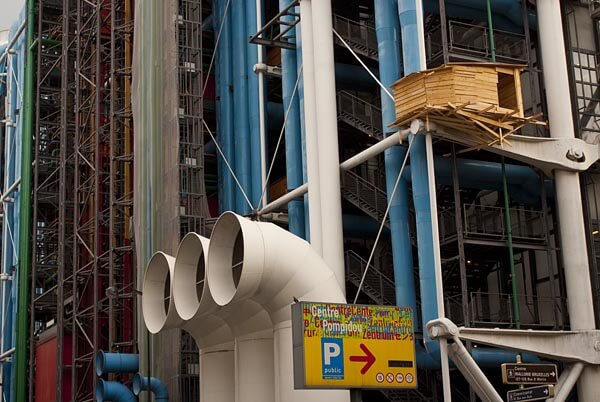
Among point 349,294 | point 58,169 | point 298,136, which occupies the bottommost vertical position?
point 349,294

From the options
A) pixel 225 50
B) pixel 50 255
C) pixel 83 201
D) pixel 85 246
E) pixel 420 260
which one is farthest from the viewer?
pixel 50 255

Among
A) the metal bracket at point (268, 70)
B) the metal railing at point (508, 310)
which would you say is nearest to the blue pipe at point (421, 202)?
the metal railing at point (508, 310)

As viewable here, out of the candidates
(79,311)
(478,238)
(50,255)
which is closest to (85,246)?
(79,311)

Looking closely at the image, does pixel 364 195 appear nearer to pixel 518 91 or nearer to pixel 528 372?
pixel 518 91

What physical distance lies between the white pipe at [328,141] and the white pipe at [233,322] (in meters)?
5.28

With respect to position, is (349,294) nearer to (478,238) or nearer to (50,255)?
(478,238)

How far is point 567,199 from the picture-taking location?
115 feet

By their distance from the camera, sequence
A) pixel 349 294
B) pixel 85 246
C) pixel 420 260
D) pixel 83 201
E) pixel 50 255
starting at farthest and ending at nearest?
pixel 50 255, pixel 83 201, pixel 85 246, pixel 349 294, pixel 420 260

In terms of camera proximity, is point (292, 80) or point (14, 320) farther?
point (14, 320)

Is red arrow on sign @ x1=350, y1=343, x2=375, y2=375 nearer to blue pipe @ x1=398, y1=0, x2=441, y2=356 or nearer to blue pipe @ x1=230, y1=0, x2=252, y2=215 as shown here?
blue pipe @ x1=398, y1=0, x2=441, y2=356

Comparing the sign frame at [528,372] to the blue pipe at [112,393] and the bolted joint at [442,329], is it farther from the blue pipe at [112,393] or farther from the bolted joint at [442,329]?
the blue pipe at [112,393]

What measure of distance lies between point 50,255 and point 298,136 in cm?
2558

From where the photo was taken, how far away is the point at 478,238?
117 feet

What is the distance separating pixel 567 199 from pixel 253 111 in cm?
1628
